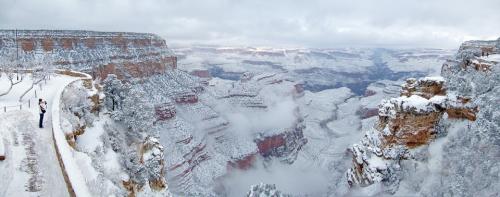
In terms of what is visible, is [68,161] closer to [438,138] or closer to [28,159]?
[28,159]

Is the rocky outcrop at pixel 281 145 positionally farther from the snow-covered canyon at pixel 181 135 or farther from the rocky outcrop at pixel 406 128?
the rocky outcrop at pixel 406 128

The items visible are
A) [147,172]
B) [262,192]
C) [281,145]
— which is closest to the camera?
[262,192]

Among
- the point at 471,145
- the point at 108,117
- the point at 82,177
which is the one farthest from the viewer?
the point at 108,117

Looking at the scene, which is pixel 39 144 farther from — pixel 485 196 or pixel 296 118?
pixel 296 118

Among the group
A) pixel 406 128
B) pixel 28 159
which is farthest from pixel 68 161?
pixel 406 128

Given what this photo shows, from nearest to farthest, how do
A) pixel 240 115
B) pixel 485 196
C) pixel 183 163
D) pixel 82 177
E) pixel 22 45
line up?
pixel 82 177, pixel 485 196, pixel 22 45, pixel 183 163, pixel 240 115

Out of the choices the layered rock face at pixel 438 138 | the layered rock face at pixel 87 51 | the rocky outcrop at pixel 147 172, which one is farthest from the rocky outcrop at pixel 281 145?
the rocky outcrop at pixel 147 172

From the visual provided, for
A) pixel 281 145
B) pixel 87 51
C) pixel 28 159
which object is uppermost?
pixel 87 51

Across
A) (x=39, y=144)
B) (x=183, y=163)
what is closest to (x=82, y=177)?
(x=39, y=144)
